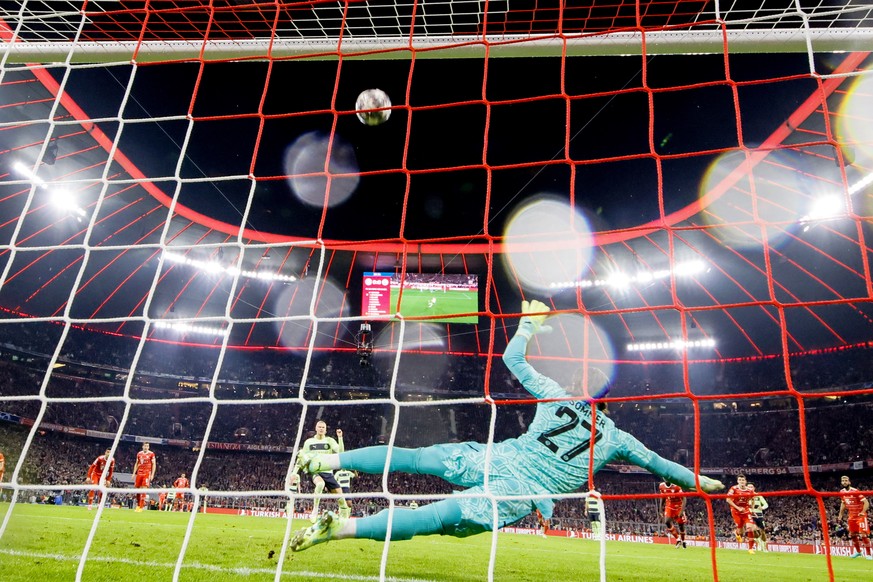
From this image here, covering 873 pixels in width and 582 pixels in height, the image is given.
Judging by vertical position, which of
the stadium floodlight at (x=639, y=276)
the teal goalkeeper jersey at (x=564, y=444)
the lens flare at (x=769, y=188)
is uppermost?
the lens flare at (x=769, y=188)

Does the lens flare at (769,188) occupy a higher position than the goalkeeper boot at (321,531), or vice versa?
the lens flare at (769,188)

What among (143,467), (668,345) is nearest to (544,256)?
(668,345)

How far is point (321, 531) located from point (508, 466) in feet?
3.98

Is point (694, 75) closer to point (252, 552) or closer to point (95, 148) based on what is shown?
point (252, 552)

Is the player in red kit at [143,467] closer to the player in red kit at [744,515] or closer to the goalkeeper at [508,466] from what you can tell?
the goalkeeper at [508,466]

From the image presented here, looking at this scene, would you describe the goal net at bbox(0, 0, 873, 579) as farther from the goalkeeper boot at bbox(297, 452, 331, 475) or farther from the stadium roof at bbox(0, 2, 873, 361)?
the goalkeeper boot at bbox(297, 452, 331, 475)

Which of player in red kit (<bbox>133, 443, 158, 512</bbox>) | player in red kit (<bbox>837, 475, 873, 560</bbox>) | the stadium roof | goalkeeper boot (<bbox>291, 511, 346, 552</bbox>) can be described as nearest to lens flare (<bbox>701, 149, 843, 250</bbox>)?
the stadium roof

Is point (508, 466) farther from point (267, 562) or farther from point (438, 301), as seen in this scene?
point (438, 301)

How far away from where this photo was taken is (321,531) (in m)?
3.38

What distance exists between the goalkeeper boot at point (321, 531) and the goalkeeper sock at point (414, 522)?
0.46 ft

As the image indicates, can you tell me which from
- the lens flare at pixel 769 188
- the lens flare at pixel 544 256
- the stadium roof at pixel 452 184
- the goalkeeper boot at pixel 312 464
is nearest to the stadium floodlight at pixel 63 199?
the stadium roof at pixel 452 184

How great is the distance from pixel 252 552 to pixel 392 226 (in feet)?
46.2

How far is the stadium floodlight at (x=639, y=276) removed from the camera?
1823 cm

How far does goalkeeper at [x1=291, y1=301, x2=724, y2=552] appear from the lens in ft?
11.0
